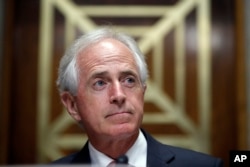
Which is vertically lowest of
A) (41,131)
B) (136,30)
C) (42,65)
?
(41,131)

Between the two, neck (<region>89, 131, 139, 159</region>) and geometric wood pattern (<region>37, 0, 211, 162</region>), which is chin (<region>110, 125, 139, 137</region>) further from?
geometric wood pattern (<region>37, 0, 211, 162</region>)

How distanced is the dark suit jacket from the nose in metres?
0.19

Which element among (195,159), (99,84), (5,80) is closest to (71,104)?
(99,84)

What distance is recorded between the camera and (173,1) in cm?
258

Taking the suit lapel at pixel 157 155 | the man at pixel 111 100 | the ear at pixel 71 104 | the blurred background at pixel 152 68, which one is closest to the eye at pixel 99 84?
the man at pixel 111 100

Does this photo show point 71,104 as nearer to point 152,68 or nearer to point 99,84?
point 99,84

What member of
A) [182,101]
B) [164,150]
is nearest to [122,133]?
[164,150]

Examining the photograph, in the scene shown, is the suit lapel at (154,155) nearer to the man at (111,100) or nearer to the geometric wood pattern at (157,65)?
the man at (111,100)

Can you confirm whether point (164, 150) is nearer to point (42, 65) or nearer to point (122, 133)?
point (122, 133)

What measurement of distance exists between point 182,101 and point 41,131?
2.59ft

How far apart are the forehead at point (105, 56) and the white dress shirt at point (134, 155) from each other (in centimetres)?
22

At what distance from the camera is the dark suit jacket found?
4.16 ft

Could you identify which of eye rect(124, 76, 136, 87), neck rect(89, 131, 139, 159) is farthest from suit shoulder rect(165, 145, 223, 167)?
eye rect(124, 76, 136, 87)

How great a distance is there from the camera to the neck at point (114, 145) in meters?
1.23
